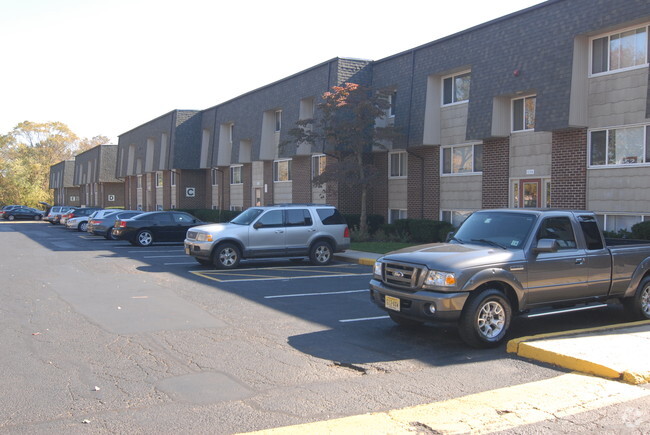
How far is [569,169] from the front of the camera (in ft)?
60.3

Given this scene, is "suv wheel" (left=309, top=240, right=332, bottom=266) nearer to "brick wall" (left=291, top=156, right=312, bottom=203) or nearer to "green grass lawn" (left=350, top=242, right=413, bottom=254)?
"green grass lawn" (left=350, top=242, right=413, bottom=254)

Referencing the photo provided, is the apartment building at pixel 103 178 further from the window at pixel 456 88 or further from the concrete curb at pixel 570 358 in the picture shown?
the concrete curb at pixel 570 358

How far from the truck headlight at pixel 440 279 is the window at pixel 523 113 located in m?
13.7

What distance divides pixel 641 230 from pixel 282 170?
2177 cm

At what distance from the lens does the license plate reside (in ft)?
27.0

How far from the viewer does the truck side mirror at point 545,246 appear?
8.24m

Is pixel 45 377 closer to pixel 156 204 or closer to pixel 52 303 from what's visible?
pixel 52 303

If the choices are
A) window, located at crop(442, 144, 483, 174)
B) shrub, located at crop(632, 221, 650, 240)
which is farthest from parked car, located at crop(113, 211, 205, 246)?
shrub, located at crop(632, 221, 650, 240)

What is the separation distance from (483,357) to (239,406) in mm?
3423

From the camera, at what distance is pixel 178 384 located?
6.26 metres

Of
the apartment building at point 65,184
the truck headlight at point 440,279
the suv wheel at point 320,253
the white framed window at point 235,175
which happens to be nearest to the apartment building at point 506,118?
the white framed window at point 235,175

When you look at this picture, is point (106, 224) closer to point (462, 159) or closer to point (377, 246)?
point (377, 246)

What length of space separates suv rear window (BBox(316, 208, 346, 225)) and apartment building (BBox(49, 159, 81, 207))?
3143 inches

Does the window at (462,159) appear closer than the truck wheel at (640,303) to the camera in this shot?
No
